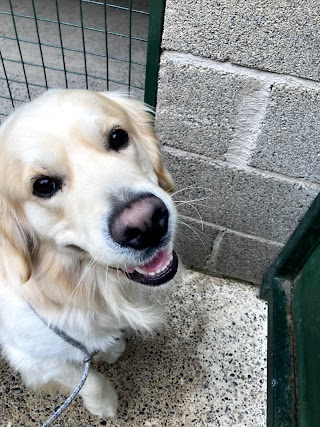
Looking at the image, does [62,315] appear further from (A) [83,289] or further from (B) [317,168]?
(B) [317,168]

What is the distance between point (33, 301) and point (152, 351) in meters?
0.82

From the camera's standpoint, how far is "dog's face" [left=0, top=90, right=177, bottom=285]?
103 centimetres

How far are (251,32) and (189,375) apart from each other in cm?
147

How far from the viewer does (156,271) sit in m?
1.17

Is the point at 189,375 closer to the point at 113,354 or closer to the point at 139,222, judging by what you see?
the point at 113,354

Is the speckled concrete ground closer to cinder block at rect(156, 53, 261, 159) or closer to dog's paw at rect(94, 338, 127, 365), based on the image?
dog's paw at rect(94, 338, 127, 365)

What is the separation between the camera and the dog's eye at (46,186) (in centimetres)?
112

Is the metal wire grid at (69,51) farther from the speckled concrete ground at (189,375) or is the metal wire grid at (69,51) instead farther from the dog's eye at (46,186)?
the dog's eye at (46,186)

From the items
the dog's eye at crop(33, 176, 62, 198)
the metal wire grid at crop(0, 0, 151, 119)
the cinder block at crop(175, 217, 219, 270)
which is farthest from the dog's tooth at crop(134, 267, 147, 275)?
the metal wire grid at crop(0, 0, 151, 119)

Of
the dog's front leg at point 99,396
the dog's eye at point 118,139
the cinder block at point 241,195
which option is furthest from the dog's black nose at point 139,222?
the dog's front leg at point 99,396

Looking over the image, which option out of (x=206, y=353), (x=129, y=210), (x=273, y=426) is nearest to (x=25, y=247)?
(x=129, y=210)

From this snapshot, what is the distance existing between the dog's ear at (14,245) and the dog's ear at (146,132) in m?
0.47

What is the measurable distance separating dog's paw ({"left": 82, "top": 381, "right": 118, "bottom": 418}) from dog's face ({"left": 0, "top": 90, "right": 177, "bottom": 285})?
687 mm

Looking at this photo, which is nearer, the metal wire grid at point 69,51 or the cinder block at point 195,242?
the cinder block at point 195,242
